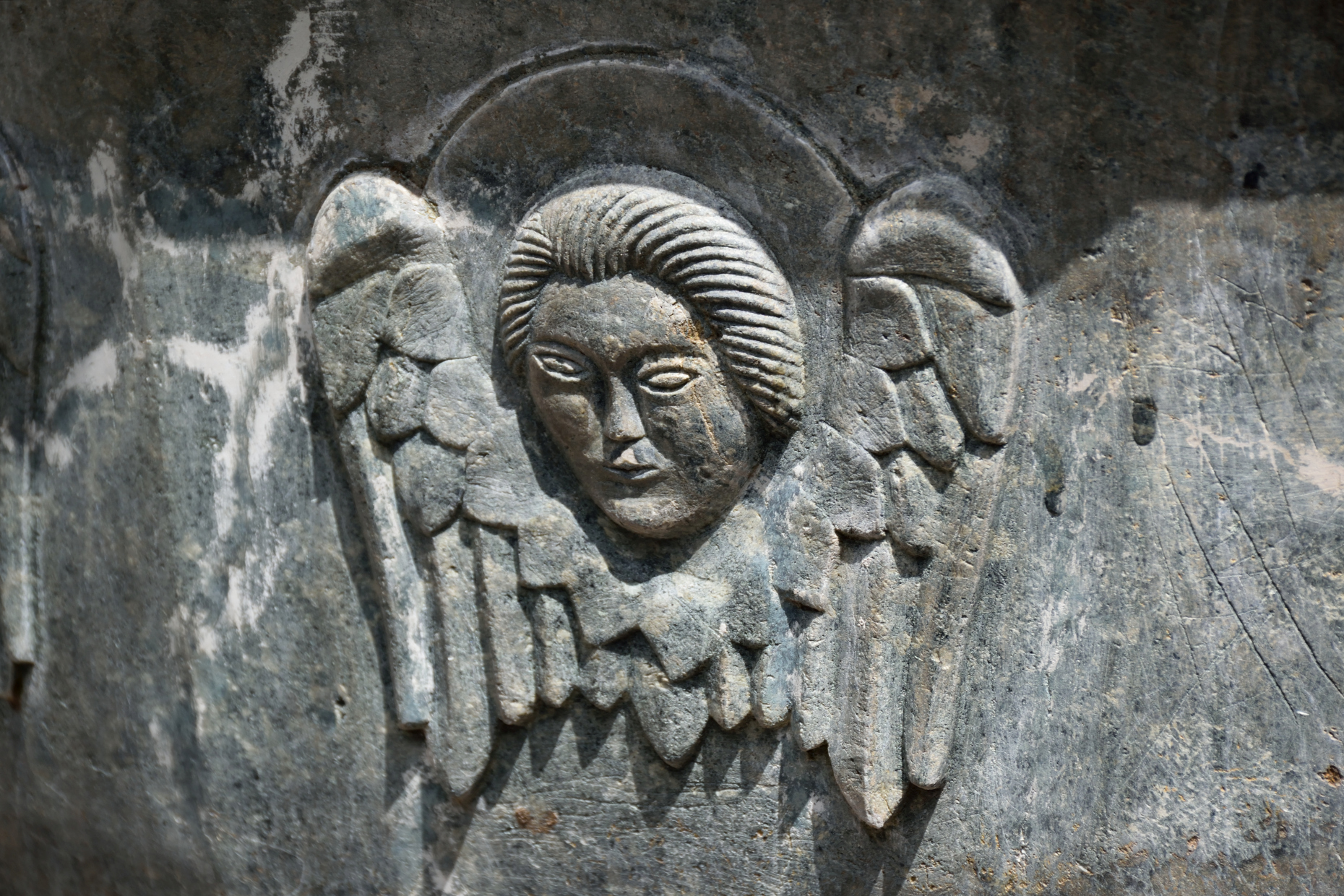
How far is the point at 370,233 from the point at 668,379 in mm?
498

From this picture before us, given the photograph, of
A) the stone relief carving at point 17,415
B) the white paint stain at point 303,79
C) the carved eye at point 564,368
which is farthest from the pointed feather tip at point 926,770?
the stone relief carving at point 17,415

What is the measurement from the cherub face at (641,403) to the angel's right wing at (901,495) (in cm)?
11

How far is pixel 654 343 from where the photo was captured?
161cm

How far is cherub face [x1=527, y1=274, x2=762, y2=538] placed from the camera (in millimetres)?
1616

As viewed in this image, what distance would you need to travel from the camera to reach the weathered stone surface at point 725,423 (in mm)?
1557

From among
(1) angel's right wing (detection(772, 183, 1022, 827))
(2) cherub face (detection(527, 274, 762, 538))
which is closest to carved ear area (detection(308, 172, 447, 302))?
(2) cherub face (detection(527, 274, 762, 538))

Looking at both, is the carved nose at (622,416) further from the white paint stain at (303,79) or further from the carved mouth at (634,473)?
the white paint stain at (303,79)

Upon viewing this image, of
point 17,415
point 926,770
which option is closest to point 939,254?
point 926,770

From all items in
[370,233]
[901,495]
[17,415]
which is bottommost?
[901,495]

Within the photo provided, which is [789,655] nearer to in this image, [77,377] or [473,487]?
[473,487]

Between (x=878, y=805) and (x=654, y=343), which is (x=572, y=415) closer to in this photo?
(x=654, y=343)

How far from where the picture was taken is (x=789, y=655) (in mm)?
1720

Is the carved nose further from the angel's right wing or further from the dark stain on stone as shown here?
the dark stain on stone

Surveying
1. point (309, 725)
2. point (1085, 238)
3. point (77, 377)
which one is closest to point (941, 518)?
point (1085, 238)
